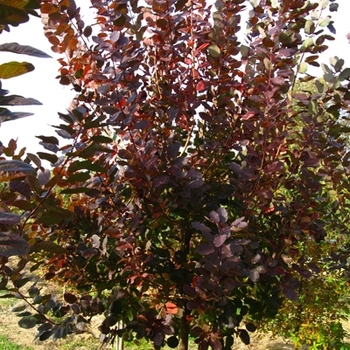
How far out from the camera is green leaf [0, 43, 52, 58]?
977mm

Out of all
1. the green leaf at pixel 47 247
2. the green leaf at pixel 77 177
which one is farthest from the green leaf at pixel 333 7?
the green leaf at pixel 47 247

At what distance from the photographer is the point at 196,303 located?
2.04 m

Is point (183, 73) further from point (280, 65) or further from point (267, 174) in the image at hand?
point (267, 174)

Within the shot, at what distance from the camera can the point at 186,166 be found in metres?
2.30

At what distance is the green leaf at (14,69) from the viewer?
1036 mm

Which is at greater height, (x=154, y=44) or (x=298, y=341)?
(x=154, y=44)

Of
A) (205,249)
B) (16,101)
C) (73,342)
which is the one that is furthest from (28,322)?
(73,342)

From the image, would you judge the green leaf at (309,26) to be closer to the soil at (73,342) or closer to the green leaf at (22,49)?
the green leaf at (22,49)

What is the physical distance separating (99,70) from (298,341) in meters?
2.86

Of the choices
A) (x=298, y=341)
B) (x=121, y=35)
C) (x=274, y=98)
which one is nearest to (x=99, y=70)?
(x=121, y=35)

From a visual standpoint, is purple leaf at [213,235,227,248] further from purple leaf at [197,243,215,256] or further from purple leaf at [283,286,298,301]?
purple leaf at [283,286,298,301]

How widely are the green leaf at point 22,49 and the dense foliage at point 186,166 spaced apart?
1.01m

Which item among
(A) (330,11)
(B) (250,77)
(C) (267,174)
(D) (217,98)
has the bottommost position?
(C) (267,174)

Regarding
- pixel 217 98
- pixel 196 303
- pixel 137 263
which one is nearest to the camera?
pixel 196 303
